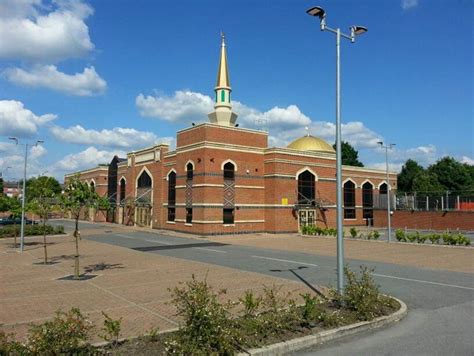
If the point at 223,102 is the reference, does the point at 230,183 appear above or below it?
below

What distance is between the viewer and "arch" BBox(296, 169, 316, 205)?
39.1 metres

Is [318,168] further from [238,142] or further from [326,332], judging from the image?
[326,332]

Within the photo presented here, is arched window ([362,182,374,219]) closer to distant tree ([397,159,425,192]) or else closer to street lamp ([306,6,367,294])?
distant tree ([397,159,425,192])

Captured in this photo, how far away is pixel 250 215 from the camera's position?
1459 inches

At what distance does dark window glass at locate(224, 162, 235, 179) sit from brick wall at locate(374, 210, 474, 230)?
65.1 feet

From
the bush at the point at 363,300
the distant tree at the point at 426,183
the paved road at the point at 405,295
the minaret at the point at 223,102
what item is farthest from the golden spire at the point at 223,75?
the distant tree at the point at 426,183

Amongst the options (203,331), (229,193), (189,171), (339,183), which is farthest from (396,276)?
(189,171)

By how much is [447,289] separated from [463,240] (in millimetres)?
13834

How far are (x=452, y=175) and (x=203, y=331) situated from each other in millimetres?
71439

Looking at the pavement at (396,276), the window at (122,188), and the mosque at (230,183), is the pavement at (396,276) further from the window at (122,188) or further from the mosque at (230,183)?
the window at (122,188)

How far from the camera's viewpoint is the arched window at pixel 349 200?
151 feet

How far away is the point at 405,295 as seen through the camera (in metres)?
11.4

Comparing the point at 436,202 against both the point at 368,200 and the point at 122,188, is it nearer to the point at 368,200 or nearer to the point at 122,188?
the point at 368,200

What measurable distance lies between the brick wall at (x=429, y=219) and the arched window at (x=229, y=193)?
19.6m
